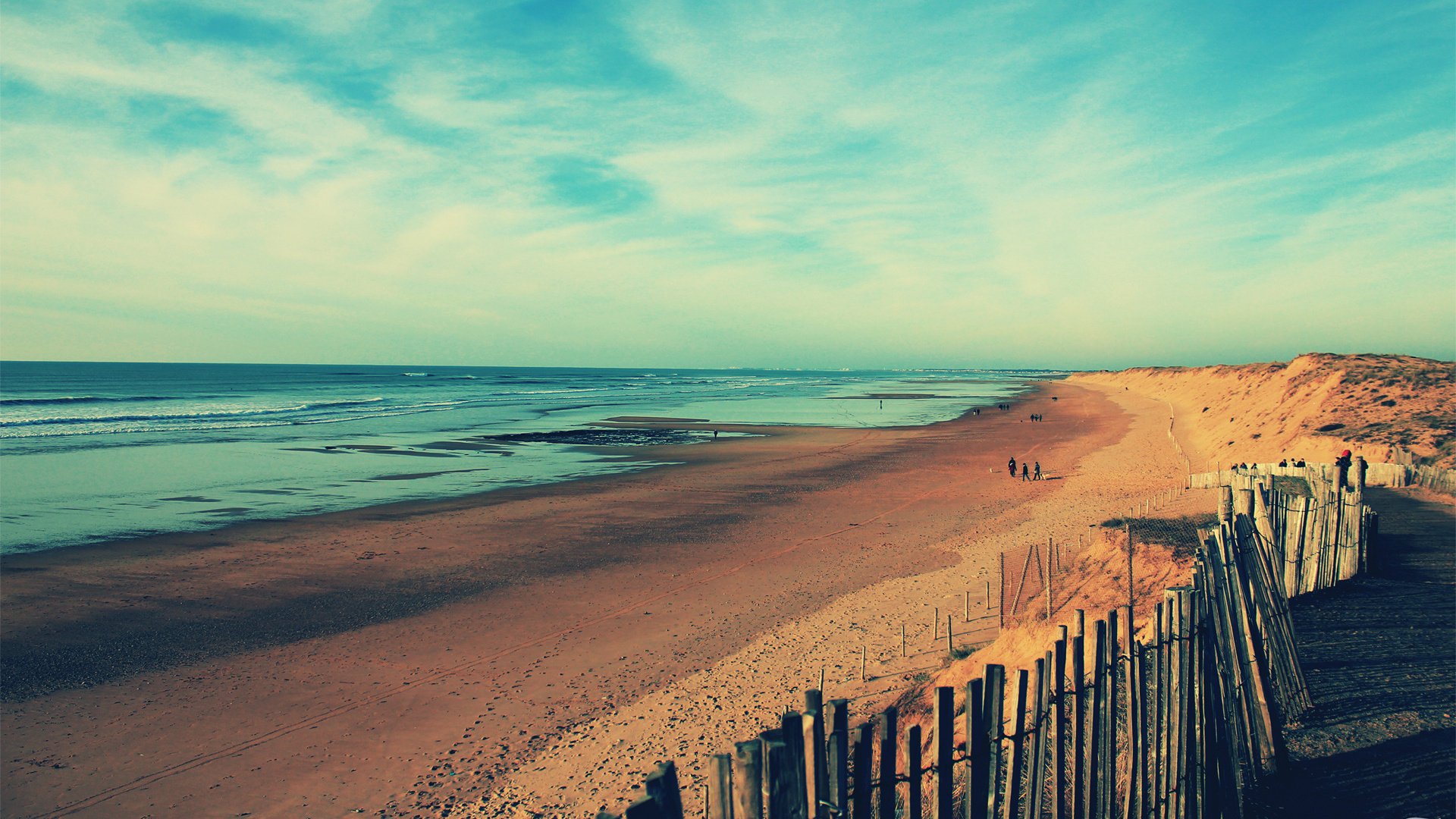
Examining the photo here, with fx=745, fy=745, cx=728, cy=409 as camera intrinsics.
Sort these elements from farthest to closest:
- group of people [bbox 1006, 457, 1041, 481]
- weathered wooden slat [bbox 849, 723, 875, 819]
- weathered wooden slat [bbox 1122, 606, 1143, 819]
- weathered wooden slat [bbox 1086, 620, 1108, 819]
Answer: group of people [bbox 1006, 457, 1041, 481]
weathered wooden slat [bbox 1122, 606, 1143, 819]
weathered wooden slat [bbox 1086, 620, 1108, 819]
weathered wooden slat [bbox 849, 723, 875, 819]

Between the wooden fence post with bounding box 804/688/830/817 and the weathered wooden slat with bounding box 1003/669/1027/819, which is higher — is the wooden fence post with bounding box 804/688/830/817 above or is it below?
above

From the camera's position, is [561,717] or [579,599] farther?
[579,599]

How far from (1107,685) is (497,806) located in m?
5.80

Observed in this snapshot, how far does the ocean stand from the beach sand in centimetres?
375

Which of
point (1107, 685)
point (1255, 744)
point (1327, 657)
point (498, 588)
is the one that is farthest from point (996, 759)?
point (498, 588)

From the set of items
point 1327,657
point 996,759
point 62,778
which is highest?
point 996,759

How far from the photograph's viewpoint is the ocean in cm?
2272

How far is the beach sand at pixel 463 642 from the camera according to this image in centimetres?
798

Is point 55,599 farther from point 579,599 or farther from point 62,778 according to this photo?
point 579,599

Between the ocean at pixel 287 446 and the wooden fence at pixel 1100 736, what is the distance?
2259 cm

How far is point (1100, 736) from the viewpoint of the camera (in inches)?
161

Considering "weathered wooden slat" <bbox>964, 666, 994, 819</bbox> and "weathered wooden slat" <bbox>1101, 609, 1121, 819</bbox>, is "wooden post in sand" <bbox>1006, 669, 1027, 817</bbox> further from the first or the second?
"weathered wooden slat" <bbox>1101, 609, 1121, 819</bbox>

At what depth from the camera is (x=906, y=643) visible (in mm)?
10414

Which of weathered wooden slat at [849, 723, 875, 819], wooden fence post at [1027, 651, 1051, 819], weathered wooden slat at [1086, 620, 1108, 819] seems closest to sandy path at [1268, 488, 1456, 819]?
weathered wooden slat at [1086, 620, 1108, 819]
